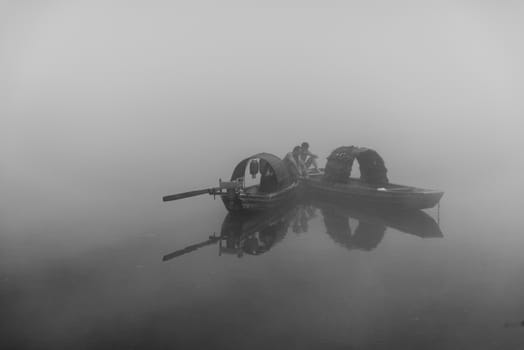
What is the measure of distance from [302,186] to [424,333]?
15500mm

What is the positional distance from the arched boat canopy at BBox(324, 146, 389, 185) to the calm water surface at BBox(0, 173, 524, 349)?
2502 millimetres

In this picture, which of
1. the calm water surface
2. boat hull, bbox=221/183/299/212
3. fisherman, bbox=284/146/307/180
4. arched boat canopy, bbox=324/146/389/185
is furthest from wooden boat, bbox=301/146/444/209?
boat hull, bbox=221/183/299/212

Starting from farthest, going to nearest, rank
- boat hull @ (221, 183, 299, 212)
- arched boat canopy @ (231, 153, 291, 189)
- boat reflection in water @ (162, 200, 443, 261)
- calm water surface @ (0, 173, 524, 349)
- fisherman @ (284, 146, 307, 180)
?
fisherman @ (284, 146, 307, 180) < arched boat canopy @ (231, 153, 291, 189) < boat hull @ (221, 183, 299, 212) < boat reflection in water @ (162, 200, 443, 261) < calm water surface @ (0, 173, 524, 349)

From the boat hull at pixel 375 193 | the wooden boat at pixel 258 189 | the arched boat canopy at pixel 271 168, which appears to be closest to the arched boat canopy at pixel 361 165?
the boat hull at pixel 375 193

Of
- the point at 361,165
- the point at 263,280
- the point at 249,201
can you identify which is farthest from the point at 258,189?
the point at 263,280

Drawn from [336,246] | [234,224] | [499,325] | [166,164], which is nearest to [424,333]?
[499,325]

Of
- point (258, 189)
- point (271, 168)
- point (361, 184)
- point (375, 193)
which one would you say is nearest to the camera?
point (375, 193)

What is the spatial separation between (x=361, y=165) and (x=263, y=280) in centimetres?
1228

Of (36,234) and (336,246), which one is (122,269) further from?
(336,246)

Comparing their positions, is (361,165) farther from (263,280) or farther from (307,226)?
(263,280)

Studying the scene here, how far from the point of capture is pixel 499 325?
977 cm

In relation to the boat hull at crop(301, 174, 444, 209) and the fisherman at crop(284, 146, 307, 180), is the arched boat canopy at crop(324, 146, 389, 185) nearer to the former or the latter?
the boat hull at crop(301, 174, 444, 209)

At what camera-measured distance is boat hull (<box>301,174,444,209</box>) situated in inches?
738

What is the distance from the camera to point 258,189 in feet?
73.2
